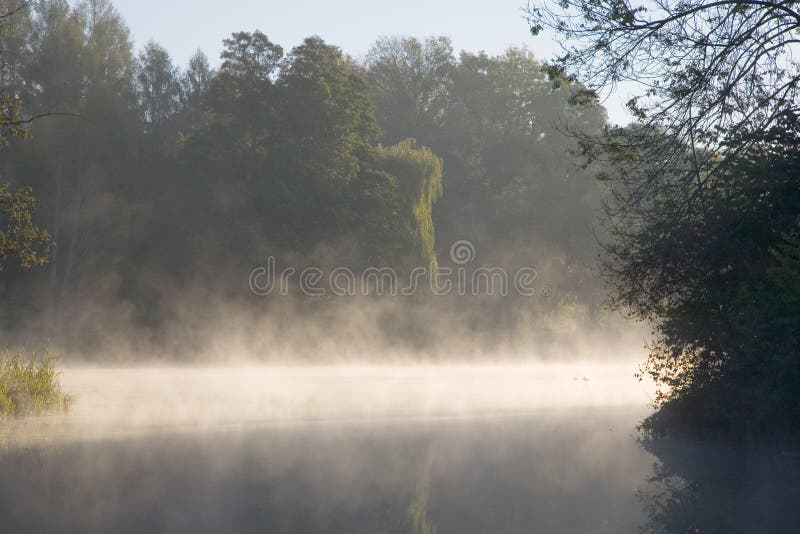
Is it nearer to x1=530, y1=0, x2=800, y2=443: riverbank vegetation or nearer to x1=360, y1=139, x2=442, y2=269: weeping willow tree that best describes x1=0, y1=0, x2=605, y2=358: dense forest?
x1=360, y1=139, x2=442, y2=269: weeping willow tree

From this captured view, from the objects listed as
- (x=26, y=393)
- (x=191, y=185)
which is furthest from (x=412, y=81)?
(x=26, y=393)

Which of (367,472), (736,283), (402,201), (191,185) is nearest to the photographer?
(367,472)

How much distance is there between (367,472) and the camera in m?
12.1

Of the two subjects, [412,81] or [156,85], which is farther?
[412,81]

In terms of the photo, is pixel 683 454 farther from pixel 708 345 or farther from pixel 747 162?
pixel 747 162

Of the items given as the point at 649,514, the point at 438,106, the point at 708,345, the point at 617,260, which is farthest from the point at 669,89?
the point at 438,106

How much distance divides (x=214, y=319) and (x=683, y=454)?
102 feet

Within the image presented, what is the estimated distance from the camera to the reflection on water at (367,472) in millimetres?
9242

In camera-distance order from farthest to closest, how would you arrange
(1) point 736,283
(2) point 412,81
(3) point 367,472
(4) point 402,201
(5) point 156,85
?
(2) point 412,81
(5) point 156,85
(4) point 402,201
(1) point 736,283
(3) point 367,472

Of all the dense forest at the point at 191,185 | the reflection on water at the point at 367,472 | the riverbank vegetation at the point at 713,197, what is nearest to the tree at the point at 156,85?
the dense forest at the point at 191,185

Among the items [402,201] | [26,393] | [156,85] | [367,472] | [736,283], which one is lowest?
[367,472]

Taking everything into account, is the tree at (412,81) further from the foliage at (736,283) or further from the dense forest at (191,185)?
the foliage at (736,283)

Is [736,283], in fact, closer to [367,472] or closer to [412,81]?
[367,472]

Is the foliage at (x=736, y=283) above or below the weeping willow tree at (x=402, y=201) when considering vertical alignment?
below
